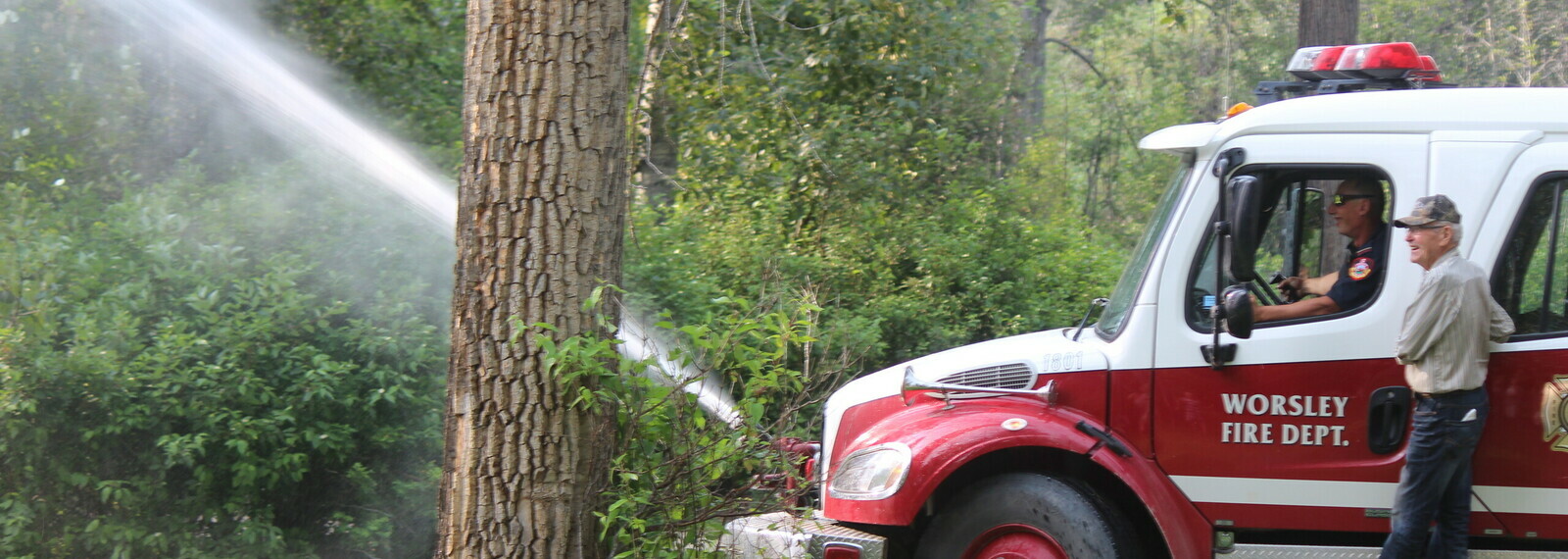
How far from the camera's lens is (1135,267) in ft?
15.5

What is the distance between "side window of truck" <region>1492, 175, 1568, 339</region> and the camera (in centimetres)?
414

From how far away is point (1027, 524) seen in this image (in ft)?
14.4

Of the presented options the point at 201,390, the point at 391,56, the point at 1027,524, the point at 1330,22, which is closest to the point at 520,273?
the point at 1027,524

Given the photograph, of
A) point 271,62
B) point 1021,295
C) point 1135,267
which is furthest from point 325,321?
point 1021,295

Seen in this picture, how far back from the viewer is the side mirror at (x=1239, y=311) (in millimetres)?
4125

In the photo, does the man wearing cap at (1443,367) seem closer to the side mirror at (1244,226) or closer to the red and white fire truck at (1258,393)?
the red and white fire truck at (1258,393)

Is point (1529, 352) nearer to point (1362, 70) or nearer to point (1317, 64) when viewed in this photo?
point (1362, 70)

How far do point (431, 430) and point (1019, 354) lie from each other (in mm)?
3374

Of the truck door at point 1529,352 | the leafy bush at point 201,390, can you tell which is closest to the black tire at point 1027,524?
the truck door at point 1529,352

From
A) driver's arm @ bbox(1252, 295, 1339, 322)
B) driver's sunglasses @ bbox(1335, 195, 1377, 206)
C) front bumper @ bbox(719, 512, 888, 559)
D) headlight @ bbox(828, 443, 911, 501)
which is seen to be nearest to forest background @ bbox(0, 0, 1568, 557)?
front bumper @ bbox(719, 512, 888, 559)

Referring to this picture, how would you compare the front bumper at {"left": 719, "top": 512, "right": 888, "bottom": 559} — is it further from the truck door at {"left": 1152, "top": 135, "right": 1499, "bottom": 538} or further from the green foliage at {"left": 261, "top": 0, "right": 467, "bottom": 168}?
the green foliage at {"left": 261, "top": 0, "right": 467, "bottom": 168}

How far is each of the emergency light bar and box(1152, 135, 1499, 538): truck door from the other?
661 millimetres

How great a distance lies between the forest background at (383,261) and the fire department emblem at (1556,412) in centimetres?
188

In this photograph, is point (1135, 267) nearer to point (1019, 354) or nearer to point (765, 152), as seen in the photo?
point (1019, 354)
